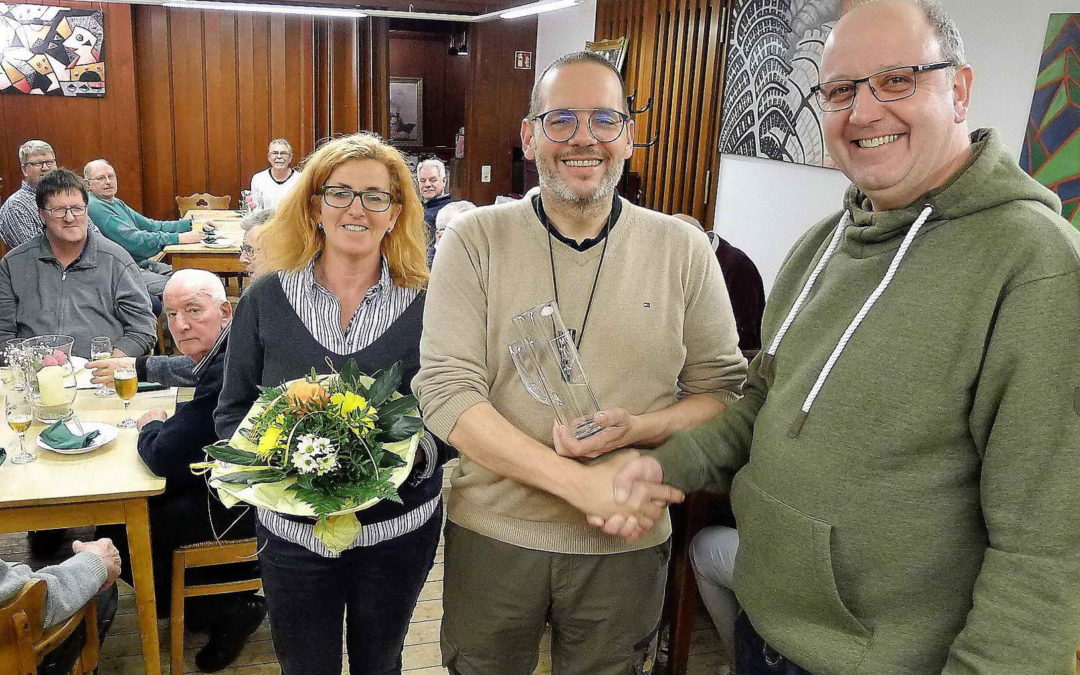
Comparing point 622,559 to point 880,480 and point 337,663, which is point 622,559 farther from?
point 337,663

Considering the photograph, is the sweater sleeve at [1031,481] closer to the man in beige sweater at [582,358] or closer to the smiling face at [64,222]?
the man in beige sweater at [582,358]

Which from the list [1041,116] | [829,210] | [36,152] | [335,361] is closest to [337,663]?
[335,361]

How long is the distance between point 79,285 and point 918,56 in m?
4.17


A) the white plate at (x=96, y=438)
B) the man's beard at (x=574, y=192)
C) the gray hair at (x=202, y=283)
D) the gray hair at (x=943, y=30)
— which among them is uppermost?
the gray hair at (x=943, y=30)

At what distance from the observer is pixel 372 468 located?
171 centimetres

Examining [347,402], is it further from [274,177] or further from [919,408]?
[274,177]

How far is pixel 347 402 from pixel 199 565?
1.39 meters

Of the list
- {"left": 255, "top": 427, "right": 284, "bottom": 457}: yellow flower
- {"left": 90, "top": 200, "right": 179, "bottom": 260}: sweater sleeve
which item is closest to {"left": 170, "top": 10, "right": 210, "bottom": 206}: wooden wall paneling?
{"left": 90, "top": 200, "right": 179, "bottom": 260}: sweater sleeve

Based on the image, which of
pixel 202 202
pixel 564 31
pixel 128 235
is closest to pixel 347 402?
pixel 128 235

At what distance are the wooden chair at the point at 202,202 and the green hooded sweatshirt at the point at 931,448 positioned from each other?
9156mm

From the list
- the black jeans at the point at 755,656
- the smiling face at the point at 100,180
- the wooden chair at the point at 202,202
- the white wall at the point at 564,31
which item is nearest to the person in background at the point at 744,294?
the black jeans at the point at 755,656

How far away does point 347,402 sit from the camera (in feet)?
5.58

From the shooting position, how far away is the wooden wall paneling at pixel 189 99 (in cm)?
948

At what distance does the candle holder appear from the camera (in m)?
2.72
